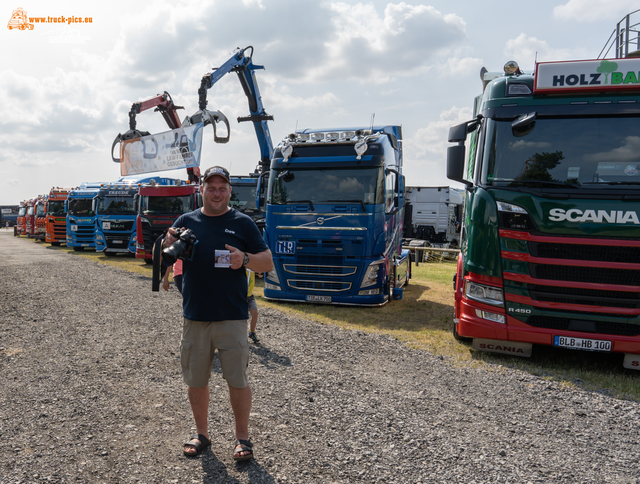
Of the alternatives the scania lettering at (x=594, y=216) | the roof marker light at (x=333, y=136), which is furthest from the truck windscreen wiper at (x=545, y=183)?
the roof marker light at (x=333, y=136)

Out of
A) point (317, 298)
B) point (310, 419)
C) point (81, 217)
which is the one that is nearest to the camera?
point (310, 419)

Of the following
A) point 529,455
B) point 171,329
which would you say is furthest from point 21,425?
point 529,455

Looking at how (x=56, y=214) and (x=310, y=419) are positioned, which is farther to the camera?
(x=56, y=214)

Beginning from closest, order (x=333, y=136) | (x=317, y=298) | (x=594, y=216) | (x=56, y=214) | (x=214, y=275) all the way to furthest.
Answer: (x=214, y=275) < (x=594, y=216) < (x=317, y=298) < (x=333, y=136) < (x=56, y=214)

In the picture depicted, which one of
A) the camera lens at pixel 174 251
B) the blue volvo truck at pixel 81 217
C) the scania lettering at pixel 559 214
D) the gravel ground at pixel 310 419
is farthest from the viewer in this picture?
the blue volvo truck at pixel 81 217

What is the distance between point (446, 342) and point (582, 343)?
1.88m

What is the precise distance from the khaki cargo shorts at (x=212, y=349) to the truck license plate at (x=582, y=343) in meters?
3.93

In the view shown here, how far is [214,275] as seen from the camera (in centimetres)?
315

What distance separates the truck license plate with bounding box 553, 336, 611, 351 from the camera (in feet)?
17.1

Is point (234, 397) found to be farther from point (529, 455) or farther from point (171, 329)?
point (171, 329)

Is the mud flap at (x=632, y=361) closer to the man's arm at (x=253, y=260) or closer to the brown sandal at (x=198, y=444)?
the man's arm at (x=253, y=260)

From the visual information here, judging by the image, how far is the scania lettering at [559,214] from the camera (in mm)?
5133

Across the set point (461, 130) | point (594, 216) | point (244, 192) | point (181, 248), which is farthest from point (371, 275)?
point (244, 192)

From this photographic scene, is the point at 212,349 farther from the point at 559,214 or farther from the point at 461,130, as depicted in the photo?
the point at 461,130
